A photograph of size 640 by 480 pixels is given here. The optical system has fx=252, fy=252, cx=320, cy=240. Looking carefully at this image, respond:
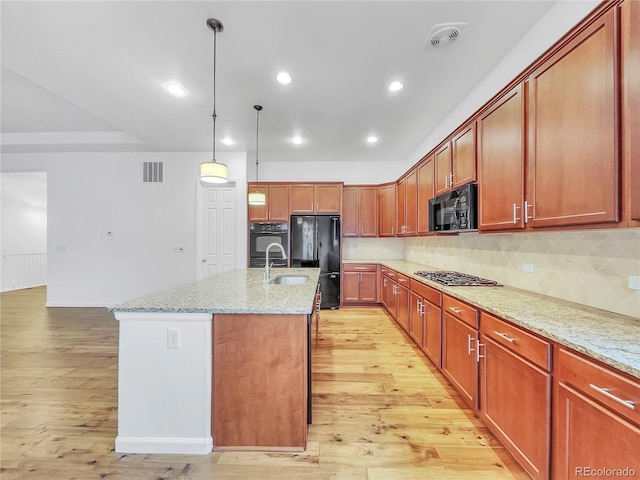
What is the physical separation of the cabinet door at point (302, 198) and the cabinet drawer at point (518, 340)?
3.51 m

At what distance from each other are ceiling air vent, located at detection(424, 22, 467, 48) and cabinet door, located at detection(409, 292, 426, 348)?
2319 mm

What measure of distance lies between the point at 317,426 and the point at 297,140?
370 cm

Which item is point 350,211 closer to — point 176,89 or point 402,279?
point 402,279

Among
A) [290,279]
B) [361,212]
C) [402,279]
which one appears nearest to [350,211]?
[361,212]

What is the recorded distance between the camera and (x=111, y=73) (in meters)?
2.44

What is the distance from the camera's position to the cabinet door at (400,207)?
4.22 meters

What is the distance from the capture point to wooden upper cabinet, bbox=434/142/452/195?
2709 millimetres

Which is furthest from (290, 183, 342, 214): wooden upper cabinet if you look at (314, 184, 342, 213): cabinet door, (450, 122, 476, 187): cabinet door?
(450, 122, 476, 187): cabinet door

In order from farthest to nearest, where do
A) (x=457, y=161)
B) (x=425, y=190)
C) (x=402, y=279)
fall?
(x=402, y=279)
(x=425, y=190)
(x=457, y=161)

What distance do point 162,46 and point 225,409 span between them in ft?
9.12

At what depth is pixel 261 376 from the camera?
154 cm

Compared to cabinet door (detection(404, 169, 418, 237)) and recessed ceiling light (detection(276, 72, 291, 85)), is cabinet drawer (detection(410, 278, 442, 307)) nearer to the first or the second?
cabinet door (detection(404, 169, 418, 237))

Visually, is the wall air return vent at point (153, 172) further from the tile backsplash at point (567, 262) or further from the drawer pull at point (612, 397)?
the drawer pull at point (612, 397)

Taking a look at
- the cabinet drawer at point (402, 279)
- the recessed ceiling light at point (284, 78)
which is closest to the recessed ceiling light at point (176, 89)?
the recessed ceiling light at point (284, 78)
